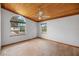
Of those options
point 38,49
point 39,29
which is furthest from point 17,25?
point 38,49

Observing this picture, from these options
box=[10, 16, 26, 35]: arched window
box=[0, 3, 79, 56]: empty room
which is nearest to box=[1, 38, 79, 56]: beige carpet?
box=[0, 3, 79, 56]: empty room

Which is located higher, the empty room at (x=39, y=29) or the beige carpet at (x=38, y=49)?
the empty room at (x=39, y=29)

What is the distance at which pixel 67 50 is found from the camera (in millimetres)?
2170

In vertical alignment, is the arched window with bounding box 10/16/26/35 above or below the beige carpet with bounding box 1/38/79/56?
above

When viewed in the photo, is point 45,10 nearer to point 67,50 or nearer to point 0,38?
point 67,50

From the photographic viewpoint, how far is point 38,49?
2232 millimetres

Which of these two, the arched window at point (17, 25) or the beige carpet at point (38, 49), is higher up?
the arched window at point (17, 25)

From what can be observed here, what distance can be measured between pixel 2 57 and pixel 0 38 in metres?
0.43

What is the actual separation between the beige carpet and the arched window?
0.27 m

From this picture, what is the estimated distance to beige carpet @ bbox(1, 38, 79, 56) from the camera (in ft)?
7.11

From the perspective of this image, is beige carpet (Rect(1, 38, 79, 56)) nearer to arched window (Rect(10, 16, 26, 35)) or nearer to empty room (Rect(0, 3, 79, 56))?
empty room (Rect(0, 3, 79, 56))

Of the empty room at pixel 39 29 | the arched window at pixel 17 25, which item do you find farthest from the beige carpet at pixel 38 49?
the arched window at pixel 17 25

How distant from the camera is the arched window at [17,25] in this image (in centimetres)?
220

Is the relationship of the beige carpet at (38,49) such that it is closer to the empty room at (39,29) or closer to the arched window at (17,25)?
the empty room at (39,29)
